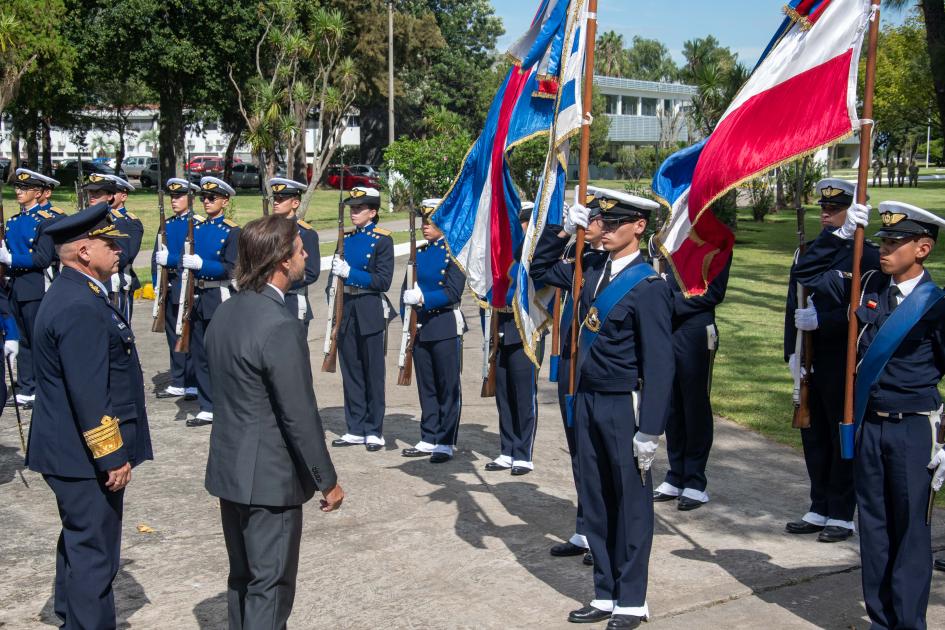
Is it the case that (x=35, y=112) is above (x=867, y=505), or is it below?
above

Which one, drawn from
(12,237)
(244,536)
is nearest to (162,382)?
(12,237)

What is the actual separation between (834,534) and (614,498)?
1858 mm

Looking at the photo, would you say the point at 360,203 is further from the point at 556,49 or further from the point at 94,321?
the point at 94,321

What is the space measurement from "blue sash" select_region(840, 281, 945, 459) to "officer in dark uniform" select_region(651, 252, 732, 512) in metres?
2.09

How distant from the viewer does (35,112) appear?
47531 millimetres

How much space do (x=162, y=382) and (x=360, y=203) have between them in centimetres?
376

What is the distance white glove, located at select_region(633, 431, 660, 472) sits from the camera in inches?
204

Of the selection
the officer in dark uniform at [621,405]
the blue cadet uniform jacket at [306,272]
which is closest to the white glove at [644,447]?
the officer in dark uniform at [621,405]

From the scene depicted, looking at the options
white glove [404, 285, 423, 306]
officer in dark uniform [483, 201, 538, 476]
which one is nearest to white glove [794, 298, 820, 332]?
officer in dark uniform [483, 201, 538, 476]

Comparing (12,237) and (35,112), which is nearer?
(12,237)

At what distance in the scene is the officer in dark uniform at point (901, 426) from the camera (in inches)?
197

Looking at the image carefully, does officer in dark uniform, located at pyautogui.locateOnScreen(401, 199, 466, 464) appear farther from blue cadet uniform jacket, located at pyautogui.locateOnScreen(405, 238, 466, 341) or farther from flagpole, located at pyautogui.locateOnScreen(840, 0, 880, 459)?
flagpole, located at pyautogui.locateOnScreen(840, 0, 880, 459)

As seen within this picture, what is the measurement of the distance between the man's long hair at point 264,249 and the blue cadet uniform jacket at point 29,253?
6.15 metres

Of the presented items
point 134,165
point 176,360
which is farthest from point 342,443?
point 134,165
